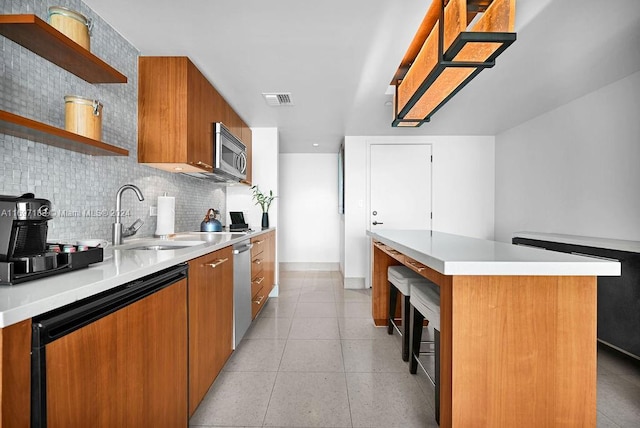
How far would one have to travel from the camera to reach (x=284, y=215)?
5945 mm

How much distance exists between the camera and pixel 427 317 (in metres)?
1.67

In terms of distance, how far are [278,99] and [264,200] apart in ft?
4.62

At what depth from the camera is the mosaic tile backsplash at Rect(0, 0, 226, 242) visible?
129 centimetres

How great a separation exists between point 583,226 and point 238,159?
12.0 ft

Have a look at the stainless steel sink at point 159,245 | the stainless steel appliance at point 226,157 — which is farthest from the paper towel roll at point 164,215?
the stainless steel appliance at point 226,157

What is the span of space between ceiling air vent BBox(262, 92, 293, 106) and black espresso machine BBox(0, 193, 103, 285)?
7.85 ft

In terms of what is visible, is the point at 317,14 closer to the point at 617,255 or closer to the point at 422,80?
the point at 422,80

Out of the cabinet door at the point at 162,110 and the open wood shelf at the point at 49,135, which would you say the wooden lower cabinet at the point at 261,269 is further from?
the open wood shelf at the point at 49,135

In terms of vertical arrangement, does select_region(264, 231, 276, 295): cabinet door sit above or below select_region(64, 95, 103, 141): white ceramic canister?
below

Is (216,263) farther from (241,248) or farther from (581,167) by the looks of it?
(581,167)

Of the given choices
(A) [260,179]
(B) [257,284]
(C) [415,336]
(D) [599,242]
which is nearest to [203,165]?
(B) [257,284]

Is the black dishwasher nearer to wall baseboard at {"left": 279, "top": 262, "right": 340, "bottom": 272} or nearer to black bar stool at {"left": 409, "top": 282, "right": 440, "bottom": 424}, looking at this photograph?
black bar stool at {"left": 409, "top": 282, "right": 440, "bottom": 424}

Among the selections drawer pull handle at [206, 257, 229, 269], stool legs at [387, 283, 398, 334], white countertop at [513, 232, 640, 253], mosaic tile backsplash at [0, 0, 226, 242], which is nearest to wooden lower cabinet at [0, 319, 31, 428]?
mosaic tile backsplash at [0, 0, 226, 242]

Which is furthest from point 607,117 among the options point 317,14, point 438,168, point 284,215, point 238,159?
point 284,215
